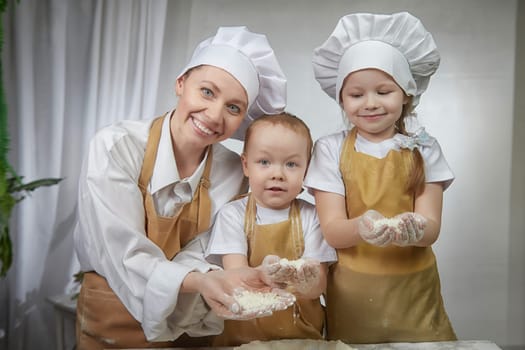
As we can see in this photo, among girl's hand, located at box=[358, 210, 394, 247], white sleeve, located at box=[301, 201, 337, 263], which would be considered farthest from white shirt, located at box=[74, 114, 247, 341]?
girl's hand, located at box=[358, 210, 394, 247]

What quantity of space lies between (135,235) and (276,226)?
1.02 feet

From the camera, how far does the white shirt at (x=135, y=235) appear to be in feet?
4.63

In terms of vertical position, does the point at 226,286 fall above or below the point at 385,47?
below

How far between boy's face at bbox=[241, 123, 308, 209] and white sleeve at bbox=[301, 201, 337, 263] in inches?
2.5

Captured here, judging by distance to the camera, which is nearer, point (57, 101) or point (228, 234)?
point (228, 234)

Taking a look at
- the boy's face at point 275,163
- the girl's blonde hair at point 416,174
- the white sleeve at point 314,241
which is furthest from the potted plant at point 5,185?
the girl's blonde hair at point 416,174

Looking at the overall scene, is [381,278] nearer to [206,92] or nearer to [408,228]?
[408,228]

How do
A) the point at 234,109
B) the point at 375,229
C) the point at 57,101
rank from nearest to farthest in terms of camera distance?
the point at 375,229, the point at 234,109, the point at 57,101

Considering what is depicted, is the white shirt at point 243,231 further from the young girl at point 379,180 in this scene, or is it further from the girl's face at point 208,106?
the girl's face at point 208,106

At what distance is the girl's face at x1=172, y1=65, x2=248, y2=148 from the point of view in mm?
1440

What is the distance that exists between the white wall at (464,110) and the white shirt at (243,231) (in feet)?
0.66

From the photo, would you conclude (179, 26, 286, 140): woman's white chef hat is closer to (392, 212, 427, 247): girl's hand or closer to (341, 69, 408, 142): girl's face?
(341, 69, 408, 142): girl's face

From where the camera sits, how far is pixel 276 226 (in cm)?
147

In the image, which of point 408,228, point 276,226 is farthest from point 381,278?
point 276,226
